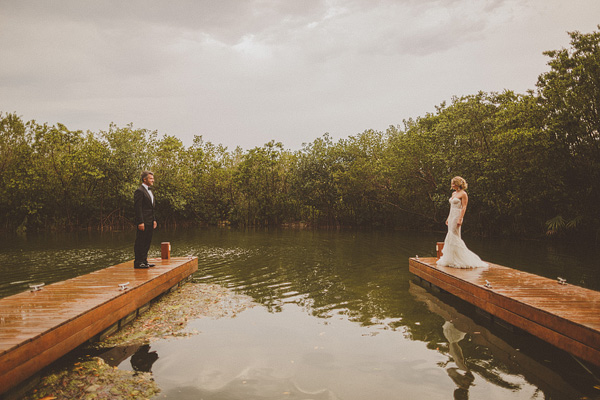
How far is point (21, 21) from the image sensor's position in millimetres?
26750

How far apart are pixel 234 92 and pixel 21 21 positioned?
29696mm

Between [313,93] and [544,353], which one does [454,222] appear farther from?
[313,93]

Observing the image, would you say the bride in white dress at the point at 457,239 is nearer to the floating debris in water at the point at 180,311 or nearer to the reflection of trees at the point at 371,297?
the reflection of trees at the point at 371,297

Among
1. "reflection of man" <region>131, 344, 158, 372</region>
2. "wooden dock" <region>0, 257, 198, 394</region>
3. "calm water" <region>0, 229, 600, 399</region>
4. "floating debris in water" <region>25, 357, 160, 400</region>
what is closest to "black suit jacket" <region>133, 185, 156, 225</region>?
"wooden dock" <region>0, 257, 198, 394</region>

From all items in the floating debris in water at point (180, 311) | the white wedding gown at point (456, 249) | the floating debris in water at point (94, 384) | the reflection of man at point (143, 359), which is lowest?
the floating debris in water at point (180, 311)

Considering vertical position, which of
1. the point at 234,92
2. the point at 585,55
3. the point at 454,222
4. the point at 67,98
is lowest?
the point at 454,222

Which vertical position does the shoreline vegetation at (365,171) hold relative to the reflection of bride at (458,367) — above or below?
above

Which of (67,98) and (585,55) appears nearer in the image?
(585,55)

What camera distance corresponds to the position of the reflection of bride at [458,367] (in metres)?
4.52

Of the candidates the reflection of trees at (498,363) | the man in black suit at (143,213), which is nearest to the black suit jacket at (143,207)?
the man in black suit at (143,213)

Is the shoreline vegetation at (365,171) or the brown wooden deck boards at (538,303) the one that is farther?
the shoreline vegetation at (365,171)

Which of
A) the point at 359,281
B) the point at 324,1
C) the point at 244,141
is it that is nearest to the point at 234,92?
the point at 244,141

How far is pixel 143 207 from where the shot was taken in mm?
8688

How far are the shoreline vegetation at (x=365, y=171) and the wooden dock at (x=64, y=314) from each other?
21.7m
